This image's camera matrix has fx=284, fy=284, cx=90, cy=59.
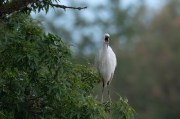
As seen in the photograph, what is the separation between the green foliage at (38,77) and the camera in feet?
7.73

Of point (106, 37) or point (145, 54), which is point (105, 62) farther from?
point (145, 54)

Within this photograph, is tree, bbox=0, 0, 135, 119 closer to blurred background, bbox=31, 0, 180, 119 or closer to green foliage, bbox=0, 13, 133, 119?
green foliage, bbox=0, 13, 133, 119

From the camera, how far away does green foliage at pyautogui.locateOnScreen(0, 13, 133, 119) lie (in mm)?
2357

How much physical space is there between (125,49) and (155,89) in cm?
484

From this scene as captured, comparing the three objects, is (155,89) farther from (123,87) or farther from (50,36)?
(50,36)

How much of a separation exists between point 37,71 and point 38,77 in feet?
0.54

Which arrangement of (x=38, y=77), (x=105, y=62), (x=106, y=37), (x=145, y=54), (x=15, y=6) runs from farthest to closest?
(x=145, y=54), (x=105, y=62), (x=106, y=37), (x=38, y=77), (x=15, y=6)

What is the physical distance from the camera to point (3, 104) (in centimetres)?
270

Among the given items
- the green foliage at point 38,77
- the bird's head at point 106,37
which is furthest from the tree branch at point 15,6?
the bird's head at point 106,37

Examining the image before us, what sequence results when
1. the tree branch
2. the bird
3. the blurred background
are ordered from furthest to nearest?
1. the blurred background
2. the bird
3. the tree branch

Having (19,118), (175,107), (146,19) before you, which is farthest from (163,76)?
(19,118)

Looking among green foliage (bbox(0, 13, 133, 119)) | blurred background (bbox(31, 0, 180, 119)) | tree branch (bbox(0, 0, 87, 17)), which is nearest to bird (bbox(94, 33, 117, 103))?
green foliage (bbox(0, 13, 133, 119))

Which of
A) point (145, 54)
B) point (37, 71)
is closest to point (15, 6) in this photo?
point (37, 71)

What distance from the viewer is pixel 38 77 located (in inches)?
102
